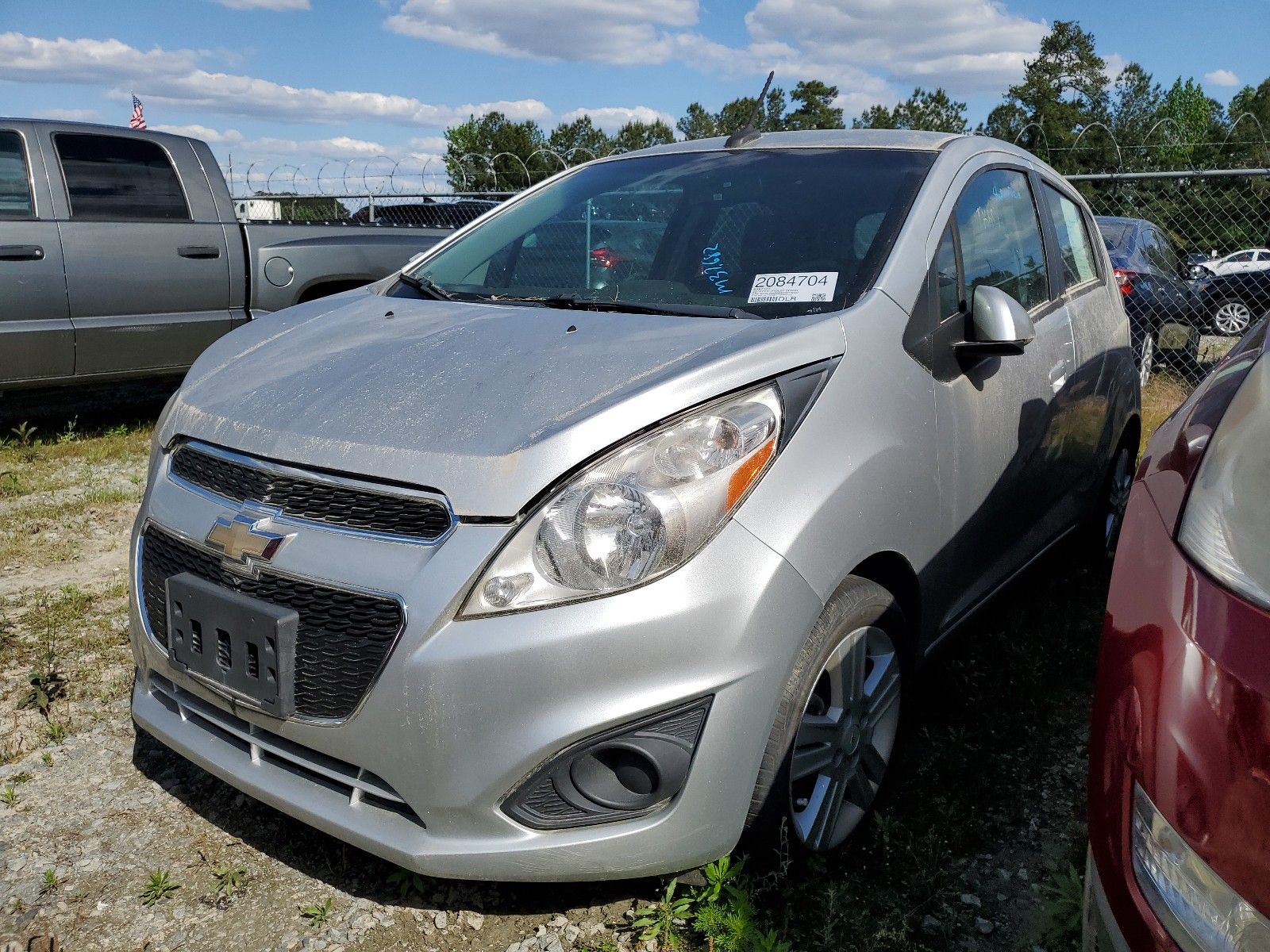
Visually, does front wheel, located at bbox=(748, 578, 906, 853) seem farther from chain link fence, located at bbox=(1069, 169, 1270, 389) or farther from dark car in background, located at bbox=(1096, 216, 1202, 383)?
dark car in background, located at bbox=(1096, 216, 1202, 383)

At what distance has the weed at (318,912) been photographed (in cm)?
219

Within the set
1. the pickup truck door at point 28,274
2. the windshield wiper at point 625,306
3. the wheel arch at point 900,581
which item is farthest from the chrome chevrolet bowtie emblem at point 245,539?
the pickup truck door at point 28,274

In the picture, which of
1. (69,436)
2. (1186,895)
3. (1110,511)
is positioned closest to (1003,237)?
(1110,511)

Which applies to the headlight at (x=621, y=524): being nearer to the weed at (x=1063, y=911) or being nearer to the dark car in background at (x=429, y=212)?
the weed at (x=1063, y=911)

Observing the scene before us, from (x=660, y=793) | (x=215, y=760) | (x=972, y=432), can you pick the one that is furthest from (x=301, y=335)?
(x=972, y=432)

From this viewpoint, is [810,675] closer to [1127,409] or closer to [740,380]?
[740,380]

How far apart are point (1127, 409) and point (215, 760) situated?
11.5 feet

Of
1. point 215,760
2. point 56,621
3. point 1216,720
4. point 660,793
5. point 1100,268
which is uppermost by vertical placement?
point 1100,268

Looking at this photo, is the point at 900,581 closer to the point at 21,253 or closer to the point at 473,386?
the point at 473,386

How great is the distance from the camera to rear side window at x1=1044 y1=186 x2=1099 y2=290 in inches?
142

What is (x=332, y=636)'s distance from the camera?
1.91m

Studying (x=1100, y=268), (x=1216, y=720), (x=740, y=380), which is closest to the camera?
(x=1216, y=720)

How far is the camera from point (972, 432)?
2.67 m

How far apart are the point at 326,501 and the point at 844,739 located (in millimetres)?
1245
